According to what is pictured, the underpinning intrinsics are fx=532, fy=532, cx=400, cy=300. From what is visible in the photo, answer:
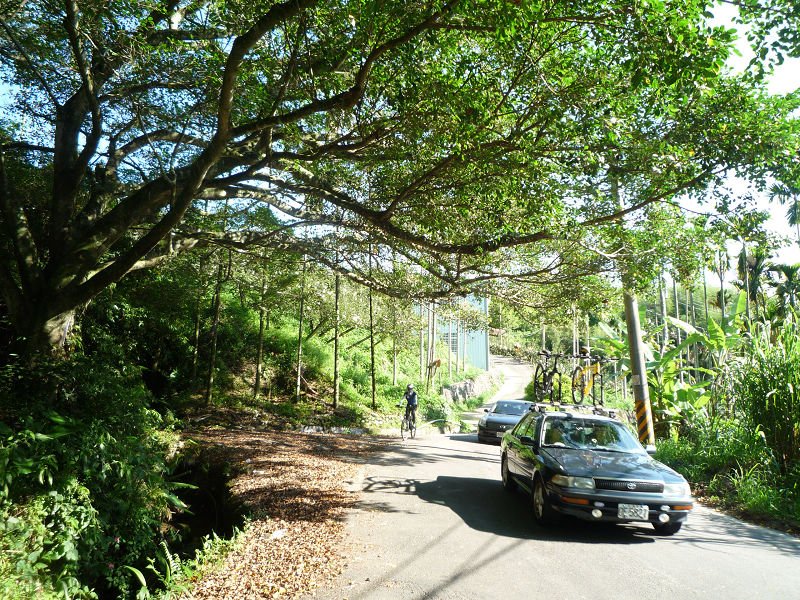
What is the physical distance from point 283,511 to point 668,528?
529 cm

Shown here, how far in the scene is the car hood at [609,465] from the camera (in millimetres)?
6805

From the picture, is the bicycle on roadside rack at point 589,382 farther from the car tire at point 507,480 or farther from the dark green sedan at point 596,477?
the dark green sedan at point 596,477

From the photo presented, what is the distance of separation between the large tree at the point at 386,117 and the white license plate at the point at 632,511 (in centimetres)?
436

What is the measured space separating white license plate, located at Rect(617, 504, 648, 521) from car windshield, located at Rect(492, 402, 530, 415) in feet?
44.2

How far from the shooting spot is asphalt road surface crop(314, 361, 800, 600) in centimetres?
494

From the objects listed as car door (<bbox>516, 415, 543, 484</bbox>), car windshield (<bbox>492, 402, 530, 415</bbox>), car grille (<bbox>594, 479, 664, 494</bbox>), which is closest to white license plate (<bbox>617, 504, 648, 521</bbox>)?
car grille (<bbox>594, 479, 664, 494</bbox>)

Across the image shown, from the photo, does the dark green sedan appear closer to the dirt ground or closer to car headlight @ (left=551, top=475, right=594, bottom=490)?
car headlight @ (left=551, top=475, right=594, bottom=490)

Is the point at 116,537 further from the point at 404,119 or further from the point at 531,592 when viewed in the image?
the point at 404,119

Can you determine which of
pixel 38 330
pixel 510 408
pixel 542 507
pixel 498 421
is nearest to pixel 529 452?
pixel 542 507

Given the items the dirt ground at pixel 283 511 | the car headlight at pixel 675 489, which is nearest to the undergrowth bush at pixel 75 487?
the dirt ground at pixel 283 511

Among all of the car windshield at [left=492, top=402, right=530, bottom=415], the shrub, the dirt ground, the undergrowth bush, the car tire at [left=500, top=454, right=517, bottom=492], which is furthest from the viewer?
the car windshield at [left=492, top=402, right=530, bottom=415]

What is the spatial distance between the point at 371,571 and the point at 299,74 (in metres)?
6.49

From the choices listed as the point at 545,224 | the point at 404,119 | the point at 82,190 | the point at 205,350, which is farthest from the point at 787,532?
the point at 205,350

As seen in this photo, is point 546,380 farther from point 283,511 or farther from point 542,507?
point 283,511
